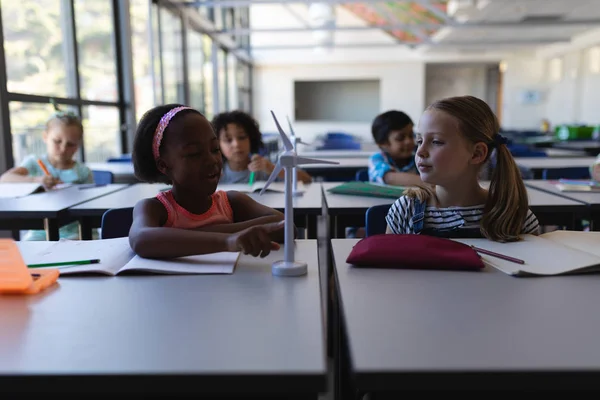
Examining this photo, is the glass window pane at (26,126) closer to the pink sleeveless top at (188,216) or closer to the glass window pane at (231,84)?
the pink sleeveless top at (188,216)

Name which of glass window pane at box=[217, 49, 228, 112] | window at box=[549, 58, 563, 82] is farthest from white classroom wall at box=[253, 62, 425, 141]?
window at box=[549, 58, 563, 82]

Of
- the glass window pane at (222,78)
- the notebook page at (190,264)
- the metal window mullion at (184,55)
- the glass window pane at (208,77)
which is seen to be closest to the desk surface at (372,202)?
the notebook page at (190,264)

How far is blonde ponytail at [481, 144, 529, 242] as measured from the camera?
142cm

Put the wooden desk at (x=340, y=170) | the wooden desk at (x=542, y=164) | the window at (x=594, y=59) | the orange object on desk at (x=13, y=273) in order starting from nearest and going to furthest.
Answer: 1. the orange object on desk at (x=13, y=273)
2. the wooden desk at (x=542, y=164)
3. the wooden desk at (x=340, y=170)
4. the window at (x=594, y=59)

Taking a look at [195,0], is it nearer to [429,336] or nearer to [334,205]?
[334,205]

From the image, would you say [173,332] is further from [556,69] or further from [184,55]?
[556,69]

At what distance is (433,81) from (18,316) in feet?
51.5

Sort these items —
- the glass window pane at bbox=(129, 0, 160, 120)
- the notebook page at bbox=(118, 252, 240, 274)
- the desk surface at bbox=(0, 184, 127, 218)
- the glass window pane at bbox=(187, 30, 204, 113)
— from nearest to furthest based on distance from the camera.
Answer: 1. the notebook page at bbox=(118, 252, 240, 274)
2. the desk surface at bbox=(0, 184, 127, 218)
3. the glass window pane at bbox=(129, 0, 160, 120)
4. the glass window pane at bbox=(187, 30, 204, 113)

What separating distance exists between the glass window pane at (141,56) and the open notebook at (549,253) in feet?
15.4

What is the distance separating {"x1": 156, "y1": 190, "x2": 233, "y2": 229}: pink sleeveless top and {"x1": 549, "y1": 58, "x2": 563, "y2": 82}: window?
1226 cm

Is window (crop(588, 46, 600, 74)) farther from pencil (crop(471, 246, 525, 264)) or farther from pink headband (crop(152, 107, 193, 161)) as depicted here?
pink headband (crop(152, 107, 193, 161))

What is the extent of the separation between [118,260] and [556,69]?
42.6ft

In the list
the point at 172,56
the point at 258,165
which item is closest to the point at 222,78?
the point at 172,56

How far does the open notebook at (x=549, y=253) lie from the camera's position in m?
1.10
